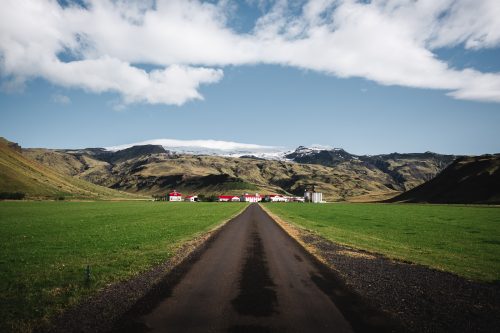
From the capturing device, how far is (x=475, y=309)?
13.0m

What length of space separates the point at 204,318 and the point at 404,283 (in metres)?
10.7

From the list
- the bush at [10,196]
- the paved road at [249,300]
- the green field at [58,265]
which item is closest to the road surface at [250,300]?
the paved road at [249,300]

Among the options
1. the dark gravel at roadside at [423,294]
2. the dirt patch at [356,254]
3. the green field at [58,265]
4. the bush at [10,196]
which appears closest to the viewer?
the dark gravel at roadside at [423,294]

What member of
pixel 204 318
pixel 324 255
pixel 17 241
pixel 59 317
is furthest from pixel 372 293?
pixel 17 241

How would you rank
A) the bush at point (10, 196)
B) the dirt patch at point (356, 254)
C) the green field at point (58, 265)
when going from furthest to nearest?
the bush at point (10, 196), the dirt patch at point (356, 254), the green field at point (58, 265)

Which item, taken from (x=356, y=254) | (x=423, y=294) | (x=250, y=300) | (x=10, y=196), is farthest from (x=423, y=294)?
(x=10, y=196)

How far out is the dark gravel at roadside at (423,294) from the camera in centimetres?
1148

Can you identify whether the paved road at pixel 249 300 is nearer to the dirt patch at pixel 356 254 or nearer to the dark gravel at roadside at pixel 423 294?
the dark gravel at roadside at pixel 423 294

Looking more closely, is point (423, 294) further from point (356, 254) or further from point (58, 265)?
point (58, 265)

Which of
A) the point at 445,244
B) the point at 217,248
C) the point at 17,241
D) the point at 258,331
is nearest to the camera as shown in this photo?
the point at 258,331

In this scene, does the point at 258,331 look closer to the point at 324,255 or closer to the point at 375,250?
the point at 324,255

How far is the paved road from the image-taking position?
10.7 meters

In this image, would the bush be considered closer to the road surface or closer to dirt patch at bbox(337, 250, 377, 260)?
the road surface

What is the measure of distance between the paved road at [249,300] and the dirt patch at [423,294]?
209 centimetres
